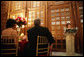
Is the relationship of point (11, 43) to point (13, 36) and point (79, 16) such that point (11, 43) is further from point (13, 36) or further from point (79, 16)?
point (79, 16)

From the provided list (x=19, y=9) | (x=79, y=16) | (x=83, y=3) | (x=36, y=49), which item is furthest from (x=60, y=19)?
(x=36, y=49)

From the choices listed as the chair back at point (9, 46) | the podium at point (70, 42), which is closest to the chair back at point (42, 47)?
the chair back at point (9, 46)

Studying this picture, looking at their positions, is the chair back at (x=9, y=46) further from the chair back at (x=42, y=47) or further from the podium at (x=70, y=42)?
the podium at (x=70, y=42)

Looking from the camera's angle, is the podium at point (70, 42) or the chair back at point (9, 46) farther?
the podium at point (70, 42)

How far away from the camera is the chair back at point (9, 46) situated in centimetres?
181

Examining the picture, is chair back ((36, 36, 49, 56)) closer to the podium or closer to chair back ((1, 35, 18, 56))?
chair back ((1, 35, 18, 56))

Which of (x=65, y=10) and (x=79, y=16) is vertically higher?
(x=65, y=10)

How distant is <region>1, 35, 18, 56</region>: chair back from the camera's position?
1.81 m

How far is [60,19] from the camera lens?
4613 millimetres

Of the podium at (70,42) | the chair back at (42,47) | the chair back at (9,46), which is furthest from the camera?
the podium at (70,42)

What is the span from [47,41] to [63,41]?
9.23 ft

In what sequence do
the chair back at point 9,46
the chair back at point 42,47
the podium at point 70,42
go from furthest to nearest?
1. the podium at point 70,42
2. the chair back at point 9,46
3. the chair back at point 42,47

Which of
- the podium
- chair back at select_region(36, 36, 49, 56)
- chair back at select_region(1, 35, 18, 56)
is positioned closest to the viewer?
chair back at select_region(36, 36, 49, 56)

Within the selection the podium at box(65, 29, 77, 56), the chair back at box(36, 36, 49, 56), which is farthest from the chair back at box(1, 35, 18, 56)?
the podium at box(65, 29, 77, 56)
